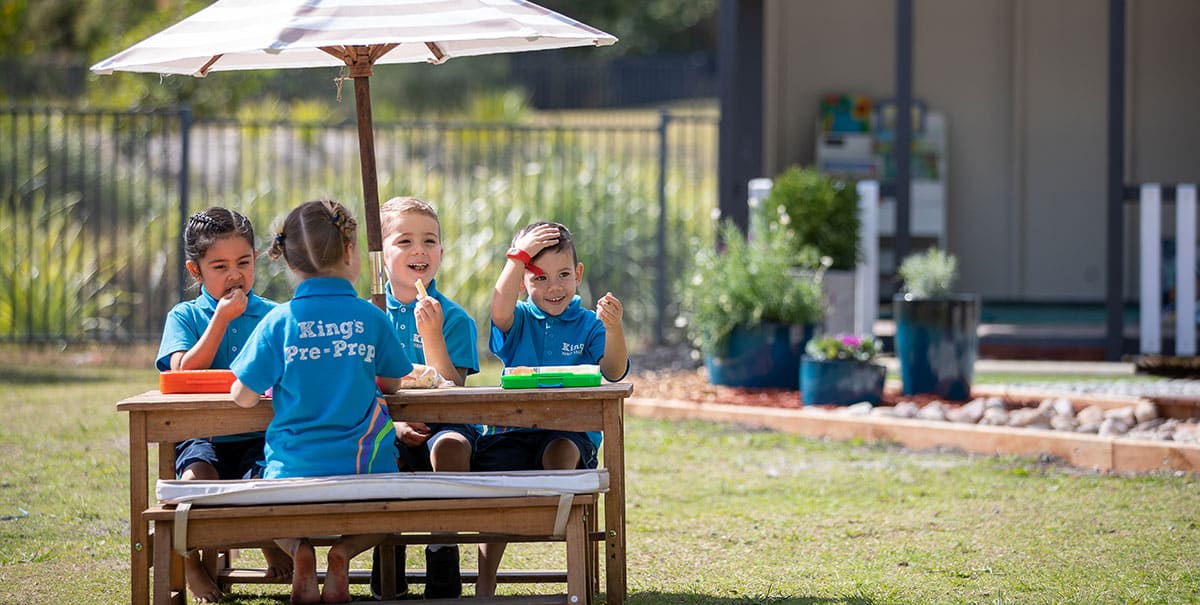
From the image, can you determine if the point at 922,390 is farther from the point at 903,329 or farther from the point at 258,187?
the point at 258,187

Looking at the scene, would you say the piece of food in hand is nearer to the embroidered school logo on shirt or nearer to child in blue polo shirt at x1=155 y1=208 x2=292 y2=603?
the embroidered school logo on shirt

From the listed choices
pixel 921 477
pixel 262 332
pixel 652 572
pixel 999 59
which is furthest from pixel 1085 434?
pixel 999 59

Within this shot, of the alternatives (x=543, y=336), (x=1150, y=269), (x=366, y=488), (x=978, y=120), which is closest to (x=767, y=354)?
(x=1150, y=269)

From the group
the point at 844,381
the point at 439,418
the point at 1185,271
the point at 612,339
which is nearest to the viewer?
the point at 439,418

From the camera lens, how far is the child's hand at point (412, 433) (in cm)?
439

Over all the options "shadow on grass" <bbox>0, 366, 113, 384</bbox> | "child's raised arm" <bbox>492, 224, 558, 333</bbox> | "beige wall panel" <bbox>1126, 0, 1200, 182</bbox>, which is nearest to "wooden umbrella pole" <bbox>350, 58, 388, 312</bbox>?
"child's raised arm" <bbox>492, 224, 558, 333</bbox>

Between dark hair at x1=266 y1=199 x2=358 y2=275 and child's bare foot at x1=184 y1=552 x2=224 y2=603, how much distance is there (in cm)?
117

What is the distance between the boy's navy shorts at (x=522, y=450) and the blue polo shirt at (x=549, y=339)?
0.49ft

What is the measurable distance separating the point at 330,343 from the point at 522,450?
0.86 metres

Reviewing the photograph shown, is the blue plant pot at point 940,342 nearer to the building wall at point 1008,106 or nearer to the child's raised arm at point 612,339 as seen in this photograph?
the building wall at point 1008,106

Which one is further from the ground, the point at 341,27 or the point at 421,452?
the point at 341,27

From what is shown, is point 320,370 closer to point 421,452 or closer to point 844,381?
point 421,452

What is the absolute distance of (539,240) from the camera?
14.6 feet

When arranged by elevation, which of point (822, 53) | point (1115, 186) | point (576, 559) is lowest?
point (576, 559)
